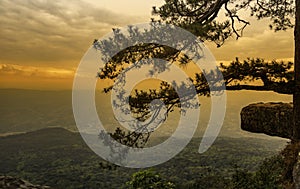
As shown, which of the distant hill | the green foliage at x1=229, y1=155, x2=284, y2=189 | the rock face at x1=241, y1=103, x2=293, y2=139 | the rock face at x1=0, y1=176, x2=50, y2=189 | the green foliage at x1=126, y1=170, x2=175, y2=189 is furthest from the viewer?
the distant hill

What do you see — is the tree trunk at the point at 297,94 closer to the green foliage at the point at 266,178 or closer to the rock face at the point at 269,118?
the green foliage at the point at 266,178

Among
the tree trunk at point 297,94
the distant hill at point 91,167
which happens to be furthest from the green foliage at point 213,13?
the distant hill at point 91,167

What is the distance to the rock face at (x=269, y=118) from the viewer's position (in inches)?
513

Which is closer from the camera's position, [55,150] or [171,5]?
[171,5]

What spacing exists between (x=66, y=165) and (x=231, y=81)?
5566 inches

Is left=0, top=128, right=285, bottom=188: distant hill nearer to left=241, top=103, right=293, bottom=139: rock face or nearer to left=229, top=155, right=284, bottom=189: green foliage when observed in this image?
left=241, top=103, right=293, bottom=139: rock face

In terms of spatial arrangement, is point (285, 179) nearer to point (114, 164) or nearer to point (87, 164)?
point (114, 164)

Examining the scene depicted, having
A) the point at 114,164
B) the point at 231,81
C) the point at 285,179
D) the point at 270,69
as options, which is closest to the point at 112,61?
the point at 114,164

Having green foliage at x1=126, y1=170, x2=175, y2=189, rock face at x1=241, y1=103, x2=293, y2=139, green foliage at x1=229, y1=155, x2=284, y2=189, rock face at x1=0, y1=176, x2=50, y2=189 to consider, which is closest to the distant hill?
green foliage at x1=126, y1=170, x2=175, y2=189

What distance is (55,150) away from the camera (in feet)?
609

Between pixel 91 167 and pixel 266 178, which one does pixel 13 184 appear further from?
pixel 91 167

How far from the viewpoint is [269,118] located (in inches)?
534

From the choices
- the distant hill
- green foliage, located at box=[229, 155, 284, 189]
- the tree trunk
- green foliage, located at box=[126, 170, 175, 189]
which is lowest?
the distant hill

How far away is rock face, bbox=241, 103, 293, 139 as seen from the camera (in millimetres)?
13023
